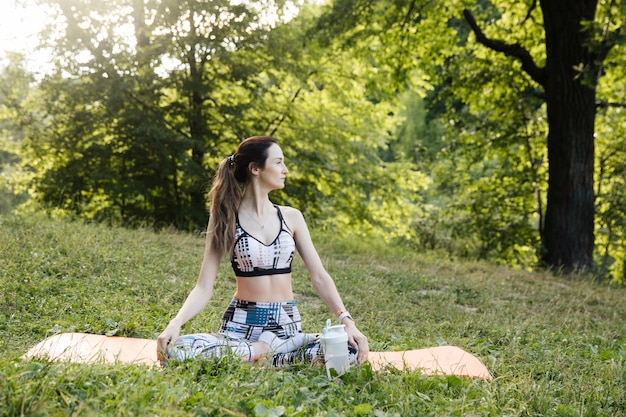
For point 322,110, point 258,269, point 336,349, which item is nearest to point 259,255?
point 258,269

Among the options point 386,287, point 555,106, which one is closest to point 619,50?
point 555,106

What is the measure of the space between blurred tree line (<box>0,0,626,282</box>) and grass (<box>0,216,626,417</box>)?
85.4 inches

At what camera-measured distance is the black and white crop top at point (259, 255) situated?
154 inches

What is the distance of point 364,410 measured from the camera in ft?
9.61

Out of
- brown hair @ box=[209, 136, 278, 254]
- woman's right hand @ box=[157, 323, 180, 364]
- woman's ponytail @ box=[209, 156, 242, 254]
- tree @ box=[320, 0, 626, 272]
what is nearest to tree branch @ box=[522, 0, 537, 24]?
tree @ box=[320, 0, 626, 272]

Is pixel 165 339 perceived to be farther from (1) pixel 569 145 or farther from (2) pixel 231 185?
(1) pixel 569 145

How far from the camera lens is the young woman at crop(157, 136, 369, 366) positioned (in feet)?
12.3

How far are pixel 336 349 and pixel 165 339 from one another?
0.98 metres

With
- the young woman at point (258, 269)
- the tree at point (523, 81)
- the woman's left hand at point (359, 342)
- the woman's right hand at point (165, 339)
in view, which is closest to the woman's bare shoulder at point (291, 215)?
the young woman at point (258, 269)

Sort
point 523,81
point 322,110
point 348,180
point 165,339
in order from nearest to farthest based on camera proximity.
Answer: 1. point 165,339
2. point 523,81
3. point 348,180
4. point 322,110

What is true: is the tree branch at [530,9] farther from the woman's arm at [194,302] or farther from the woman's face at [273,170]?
the woman's arm at [194,302]

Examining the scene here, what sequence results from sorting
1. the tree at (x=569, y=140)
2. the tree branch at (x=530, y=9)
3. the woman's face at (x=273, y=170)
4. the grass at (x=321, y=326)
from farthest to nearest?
the tree branch at (x=530, y=9), the tree at (x=569, y=140), the woman's face at (x=273, y=170), the grass at (x=321, y=326)

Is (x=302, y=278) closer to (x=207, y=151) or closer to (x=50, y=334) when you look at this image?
(x=50, y=334)

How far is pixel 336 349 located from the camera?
3.50 meters
